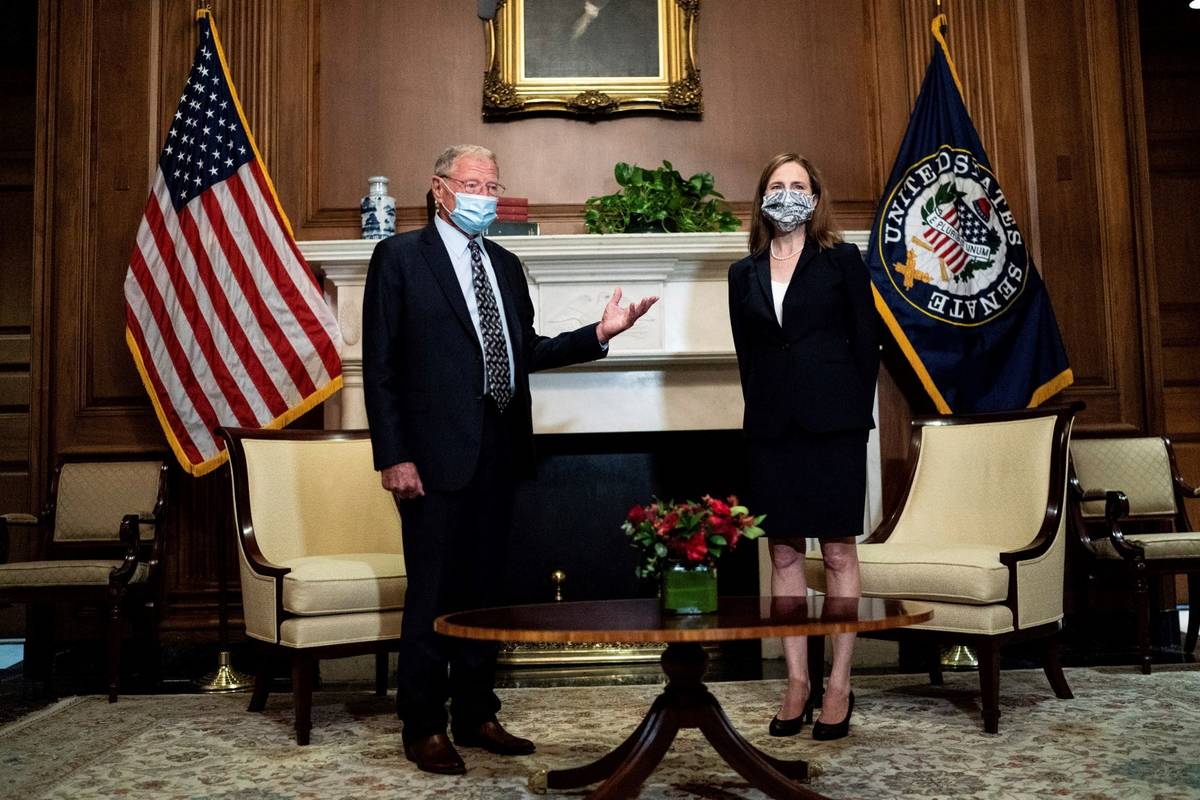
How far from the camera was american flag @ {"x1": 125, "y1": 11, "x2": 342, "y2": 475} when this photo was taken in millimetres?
4566

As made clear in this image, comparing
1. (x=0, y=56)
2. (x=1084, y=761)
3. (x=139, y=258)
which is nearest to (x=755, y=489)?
(x=1084, y=761)

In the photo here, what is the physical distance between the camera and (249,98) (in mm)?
4965

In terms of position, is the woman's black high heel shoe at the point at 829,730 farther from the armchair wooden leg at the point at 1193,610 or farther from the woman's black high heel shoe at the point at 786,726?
the armchair wooden leg at the point at 1193,610

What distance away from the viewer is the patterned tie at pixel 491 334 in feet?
9.76

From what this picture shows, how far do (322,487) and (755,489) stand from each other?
1.73 metres

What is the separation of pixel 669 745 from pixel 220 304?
3066mm

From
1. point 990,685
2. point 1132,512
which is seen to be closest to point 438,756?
point 990,685

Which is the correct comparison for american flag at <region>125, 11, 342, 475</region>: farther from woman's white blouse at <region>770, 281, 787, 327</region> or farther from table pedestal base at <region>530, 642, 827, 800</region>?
table pedestal base at <region>530, 642, 827, 800</region>

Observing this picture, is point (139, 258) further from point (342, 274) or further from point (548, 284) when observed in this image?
point (548, 284)

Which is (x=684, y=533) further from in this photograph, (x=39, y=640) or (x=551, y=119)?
(x=39, y=640)

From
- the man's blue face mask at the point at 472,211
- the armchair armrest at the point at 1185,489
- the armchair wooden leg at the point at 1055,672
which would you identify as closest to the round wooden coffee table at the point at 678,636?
the man's blue face mask at the point at 472,211

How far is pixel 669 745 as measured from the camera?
2377mm

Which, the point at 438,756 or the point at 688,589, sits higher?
the point at 688,589

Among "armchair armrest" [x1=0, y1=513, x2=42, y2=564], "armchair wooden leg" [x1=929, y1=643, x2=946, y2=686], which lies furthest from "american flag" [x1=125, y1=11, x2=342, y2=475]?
"armchair wooden leg" [x1=929, y1=643, x2=946, y2=686]
